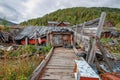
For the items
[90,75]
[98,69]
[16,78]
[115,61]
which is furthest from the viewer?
[115,61]

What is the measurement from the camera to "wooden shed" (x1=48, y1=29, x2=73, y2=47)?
52.6 ft

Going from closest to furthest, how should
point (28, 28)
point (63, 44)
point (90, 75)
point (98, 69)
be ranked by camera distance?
point (90, 75), point (98, 69), point (63, 44), point (28, 28)

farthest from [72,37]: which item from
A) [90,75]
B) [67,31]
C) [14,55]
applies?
[90,75]

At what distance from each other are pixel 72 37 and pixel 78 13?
197 ft


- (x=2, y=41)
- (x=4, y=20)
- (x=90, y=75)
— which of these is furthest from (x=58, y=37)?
(x=4, y=20)

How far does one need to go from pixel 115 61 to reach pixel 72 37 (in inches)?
278

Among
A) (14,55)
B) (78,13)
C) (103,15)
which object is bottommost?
(14,55)

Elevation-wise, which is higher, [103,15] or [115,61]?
[103,15]

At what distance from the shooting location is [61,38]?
16.2 m

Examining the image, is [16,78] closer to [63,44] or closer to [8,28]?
[63,44]

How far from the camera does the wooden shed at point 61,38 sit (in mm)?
16023

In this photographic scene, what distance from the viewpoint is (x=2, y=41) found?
2441 centimetres

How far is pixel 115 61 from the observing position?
947 centimetres

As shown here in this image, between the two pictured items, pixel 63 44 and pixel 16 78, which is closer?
pixel 16 78
